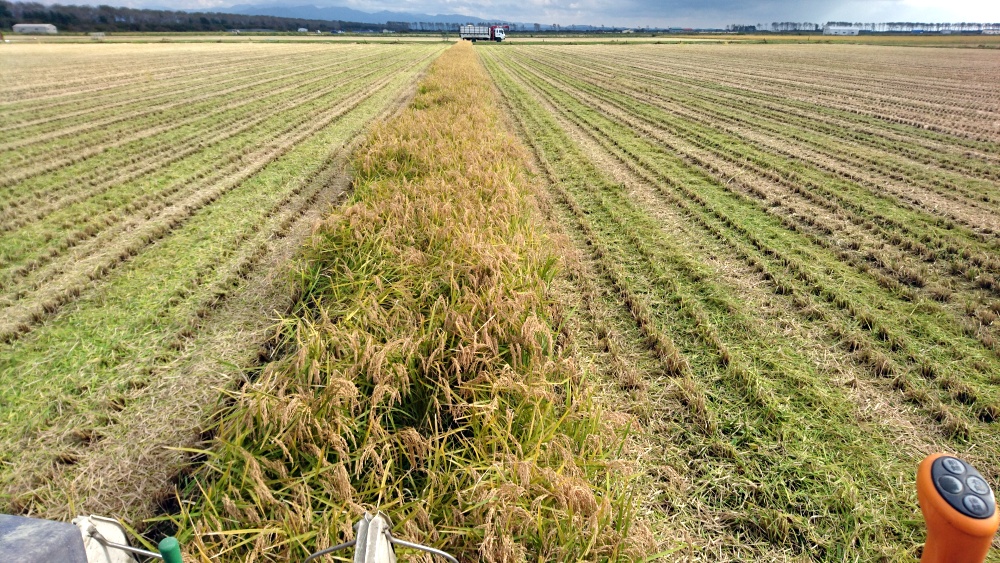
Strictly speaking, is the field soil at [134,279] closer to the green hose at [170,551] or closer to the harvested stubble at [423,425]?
the harvested stubble at [423,425]

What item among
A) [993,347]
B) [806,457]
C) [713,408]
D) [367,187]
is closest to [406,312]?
[713,408]

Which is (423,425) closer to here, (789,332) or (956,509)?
(956,509)

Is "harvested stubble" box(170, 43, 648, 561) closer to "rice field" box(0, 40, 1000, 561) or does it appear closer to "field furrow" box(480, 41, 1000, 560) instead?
"rice field" box(0, 40, 1000, 561)

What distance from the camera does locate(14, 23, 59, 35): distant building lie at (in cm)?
7268

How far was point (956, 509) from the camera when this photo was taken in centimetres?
105

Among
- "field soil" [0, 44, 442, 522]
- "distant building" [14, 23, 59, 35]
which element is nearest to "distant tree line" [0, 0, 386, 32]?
"distant building" [14, 23, 59, 35]

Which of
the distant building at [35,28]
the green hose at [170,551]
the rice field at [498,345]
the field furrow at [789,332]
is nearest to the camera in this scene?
the green hose at [170,551]

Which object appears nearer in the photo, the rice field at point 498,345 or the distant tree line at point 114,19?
the rice field at point 498,345

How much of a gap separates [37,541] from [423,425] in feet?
5.38

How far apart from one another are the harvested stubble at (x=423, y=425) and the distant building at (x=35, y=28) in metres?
104

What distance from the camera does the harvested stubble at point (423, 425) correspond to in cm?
191

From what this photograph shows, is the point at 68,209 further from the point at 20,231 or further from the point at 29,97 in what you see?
the point at 29,97

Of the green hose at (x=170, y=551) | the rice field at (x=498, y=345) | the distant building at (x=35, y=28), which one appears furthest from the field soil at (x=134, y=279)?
the distant building at (x=35, y=28)

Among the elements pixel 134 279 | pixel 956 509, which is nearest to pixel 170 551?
pixel 956 509
